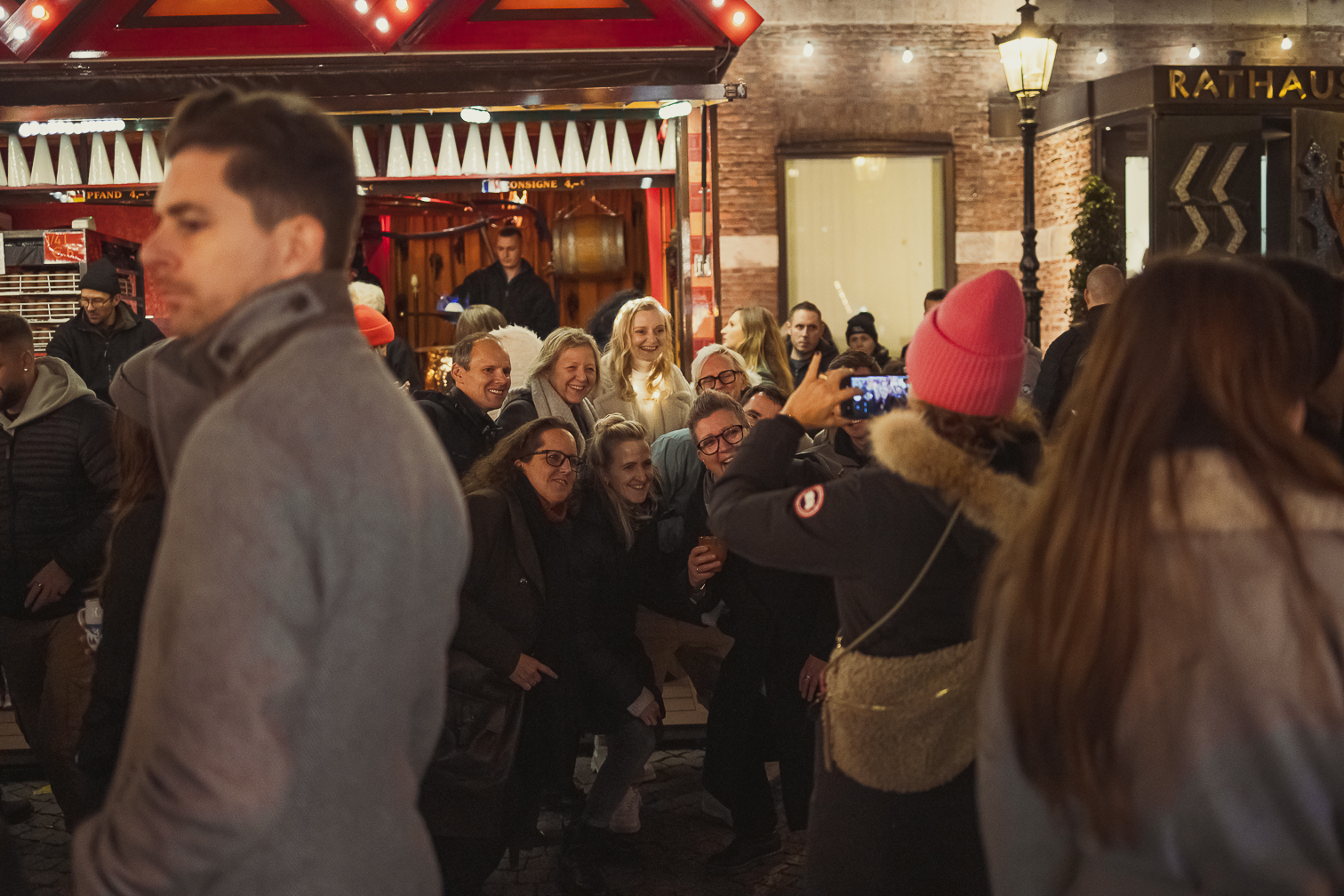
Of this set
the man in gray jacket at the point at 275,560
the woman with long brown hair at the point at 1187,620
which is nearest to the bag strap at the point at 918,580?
the woman with long brown hair at the point at 1187,620

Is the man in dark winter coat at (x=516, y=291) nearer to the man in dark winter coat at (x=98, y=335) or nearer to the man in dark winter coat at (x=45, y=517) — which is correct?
the man in dark winter coat at (x=98, y=335)

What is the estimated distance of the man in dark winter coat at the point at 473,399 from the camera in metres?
5.49

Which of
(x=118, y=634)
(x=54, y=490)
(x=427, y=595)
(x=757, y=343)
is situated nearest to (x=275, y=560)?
(x=427, y=595)

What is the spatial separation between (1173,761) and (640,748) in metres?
3.23

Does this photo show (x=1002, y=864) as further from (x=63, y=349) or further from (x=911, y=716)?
(x=63, y=349)

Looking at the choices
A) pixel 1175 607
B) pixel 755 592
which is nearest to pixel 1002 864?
pixel 1175 607

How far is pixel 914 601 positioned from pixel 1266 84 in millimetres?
11569

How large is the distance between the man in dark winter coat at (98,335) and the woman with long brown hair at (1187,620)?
23.4 feet

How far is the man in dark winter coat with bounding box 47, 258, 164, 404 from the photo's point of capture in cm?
745

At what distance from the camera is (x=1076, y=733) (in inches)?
57.3

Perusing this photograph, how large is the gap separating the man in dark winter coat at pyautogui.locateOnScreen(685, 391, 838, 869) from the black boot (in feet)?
1.46

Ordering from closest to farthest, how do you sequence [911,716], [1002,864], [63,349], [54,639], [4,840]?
[1002,864], [4,840], [911,716], [54,639], [63,349]

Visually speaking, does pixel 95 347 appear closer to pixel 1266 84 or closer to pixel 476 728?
pixel 476 728

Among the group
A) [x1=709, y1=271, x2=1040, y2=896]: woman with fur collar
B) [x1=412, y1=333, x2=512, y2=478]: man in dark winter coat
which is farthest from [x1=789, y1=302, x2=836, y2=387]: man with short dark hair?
[x1=709, y1=271, x2=1040, y2=896]: woman with fur collar
